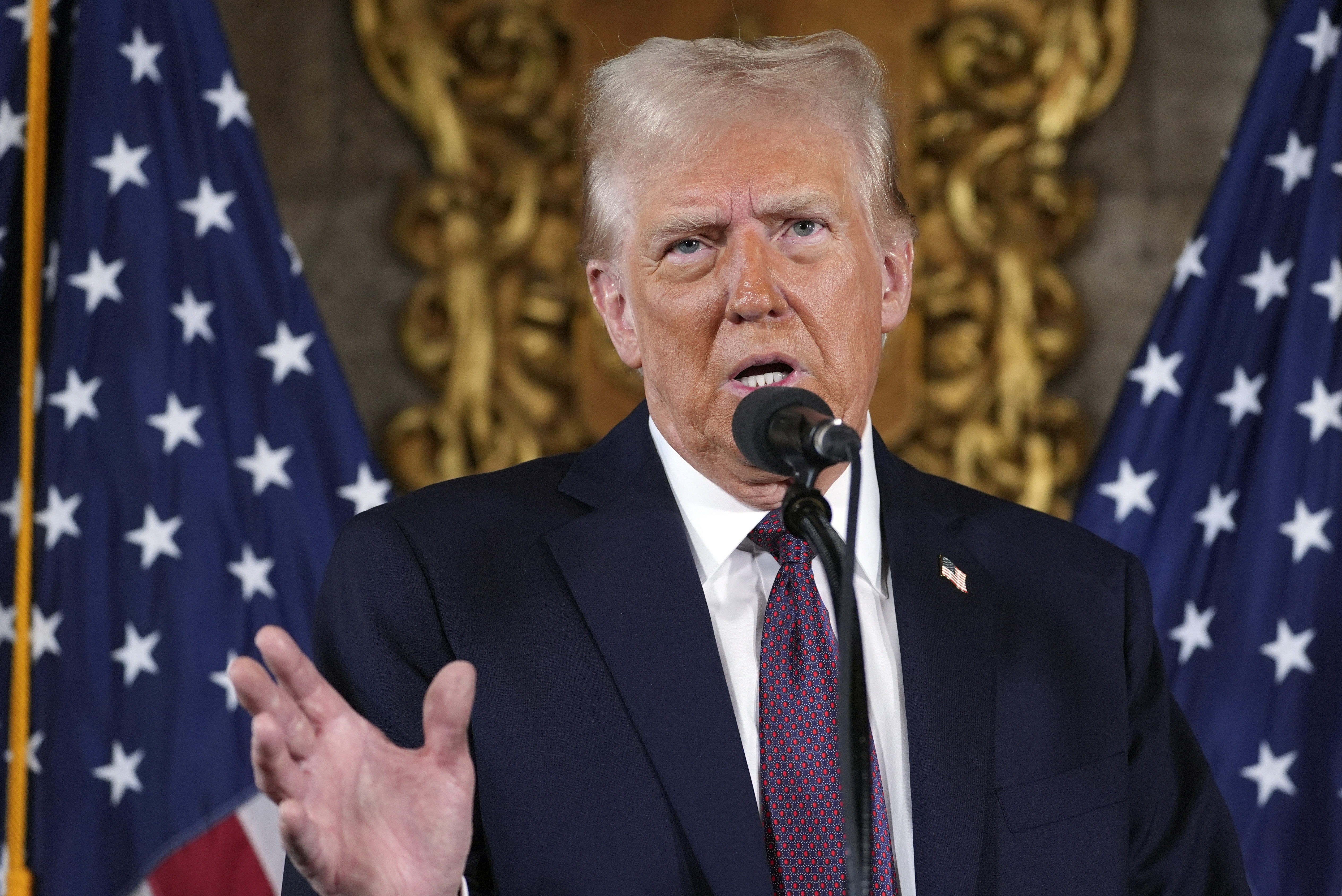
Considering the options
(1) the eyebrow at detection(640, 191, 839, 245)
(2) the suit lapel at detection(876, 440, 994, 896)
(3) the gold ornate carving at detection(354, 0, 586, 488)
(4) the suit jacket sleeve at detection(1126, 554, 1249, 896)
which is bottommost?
(4) the suit jacket sleeve at detection(1126, 554, 1249, 896)

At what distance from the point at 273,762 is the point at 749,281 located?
85cm

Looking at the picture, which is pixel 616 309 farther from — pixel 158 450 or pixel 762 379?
pixel 158 450

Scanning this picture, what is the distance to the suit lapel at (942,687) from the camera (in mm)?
1605

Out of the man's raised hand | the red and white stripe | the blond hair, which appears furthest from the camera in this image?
the red and white stripe

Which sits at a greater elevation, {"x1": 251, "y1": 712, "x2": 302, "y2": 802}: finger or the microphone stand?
{"x1": 251, "y1": 712, "x2": 302, "y2": 802}: finger

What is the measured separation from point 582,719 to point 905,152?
6.35ft

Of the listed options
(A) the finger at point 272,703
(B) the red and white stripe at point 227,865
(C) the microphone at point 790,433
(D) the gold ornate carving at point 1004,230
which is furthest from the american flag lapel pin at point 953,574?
(B) the red and white stripe at point 227,865

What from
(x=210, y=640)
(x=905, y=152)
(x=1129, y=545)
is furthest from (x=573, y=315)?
(x=1129, y=545)

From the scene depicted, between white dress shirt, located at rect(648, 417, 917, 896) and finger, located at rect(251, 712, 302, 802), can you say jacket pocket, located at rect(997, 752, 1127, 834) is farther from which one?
finger, located at rect(251, 712, 302, 802)

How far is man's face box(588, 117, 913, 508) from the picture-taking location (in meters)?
1.78

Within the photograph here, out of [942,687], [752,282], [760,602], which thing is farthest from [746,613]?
[752,282]

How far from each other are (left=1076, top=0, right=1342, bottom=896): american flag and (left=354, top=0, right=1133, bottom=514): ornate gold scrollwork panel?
0.22m

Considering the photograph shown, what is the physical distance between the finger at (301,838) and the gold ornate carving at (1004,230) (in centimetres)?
216

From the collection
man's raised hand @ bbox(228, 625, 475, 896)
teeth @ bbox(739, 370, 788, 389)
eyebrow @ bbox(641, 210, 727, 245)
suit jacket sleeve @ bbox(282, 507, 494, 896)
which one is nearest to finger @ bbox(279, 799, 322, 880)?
man's raised hand @ bbox(228, 625, 475, 896)
